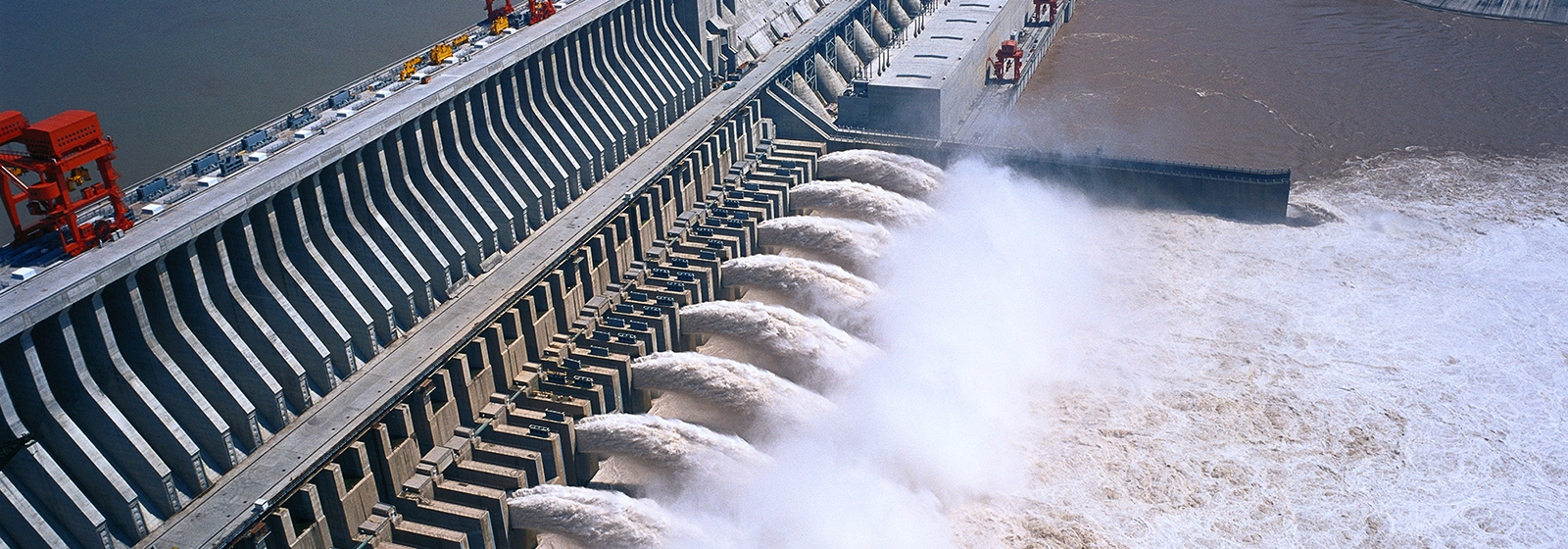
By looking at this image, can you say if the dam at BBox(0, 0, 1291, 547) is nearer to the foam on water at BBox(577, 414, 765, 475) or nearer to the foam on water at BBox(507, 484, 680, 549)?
the foam on water at BBox(507, 484, 680, 549)

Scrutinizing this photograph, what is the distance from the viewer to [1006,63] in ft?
268

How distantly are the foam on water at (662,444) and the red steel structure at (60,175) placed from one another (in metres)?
16.1

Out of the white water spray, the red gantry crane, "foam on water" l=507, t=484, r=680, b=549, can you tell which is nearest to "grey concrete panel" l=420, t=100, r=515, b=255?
the red gantry crane

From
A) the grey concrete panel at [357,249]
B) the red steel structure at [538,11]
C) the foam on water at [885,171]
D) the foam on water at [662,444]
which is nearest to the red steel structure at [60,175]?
the grey concrete panel at [357,249]

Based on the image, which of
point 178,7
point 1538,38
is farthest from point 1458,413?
point 178,7

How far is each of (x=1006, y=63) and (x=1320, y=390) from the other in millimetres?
40504

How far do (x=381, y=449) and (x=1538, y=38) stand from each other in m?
91.7

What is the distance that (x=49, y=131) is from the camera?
3256cm

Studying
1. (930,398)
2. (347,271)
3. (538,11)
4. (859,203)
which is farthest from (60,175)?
(859,203)

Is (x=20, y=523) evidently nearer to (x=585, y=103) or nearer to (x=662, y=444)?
(x=662, y=444)

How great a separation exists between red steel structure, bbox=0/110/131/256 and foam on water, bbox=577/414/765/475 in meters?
16.1

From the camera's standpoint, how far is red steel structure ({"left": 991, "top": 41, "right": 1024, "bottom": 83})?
80562 mm

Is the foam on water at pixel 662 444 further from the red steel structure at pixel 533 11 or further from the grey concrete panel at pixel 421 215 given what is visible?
the red steel structure at pixel 533 11

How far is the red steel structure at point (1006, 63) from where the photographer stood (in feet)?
264
